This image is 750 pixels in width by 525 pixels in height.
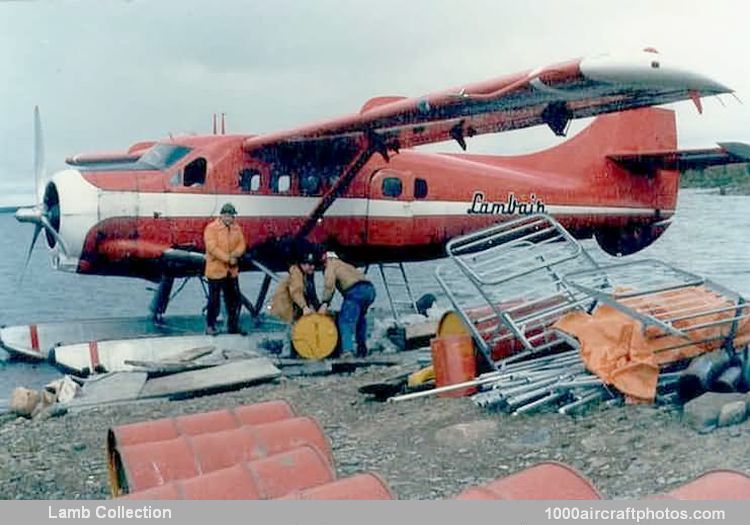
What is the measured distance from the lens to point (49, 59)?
279 cm

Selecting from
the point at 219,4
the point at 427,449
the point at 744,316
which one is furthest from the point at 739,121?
the point at 219,4

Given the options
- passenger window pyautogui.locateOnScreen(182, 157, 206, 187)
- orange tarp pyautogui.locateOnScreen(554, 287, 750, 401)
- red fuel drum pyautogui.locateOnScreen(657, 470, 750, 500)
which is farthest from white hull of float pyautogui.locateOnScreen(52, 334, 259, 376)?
red fuel drum pyautogui.locateOnScreen(657, 470, 750, 500)

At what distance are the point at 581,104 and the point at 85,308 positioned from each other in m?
7.30

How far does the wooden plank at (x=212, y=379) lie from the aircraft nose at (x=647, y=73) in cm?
179

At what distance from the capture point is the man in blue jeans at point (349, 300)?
13.2 ft

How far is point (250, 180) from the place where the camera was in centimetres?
459

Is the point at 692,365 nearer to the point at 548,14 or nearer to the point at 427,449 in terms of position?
the point at 427,449

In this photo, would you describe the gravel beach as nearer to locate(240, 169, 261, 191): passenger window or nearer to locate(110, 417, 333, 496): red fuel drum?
locate(110, 417, 333, 496): red fuel drum

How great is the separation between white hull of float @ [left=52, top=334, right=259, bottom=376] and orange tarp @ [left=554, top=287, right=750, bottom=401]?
6.13 ft

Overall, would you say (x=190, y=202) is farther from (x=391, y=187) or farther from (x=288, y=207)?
(x=391, y=187)

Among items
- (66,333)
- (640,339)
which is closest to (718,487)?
(640,339)

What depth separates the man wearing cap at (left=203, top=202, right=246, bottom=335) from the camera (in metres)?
4.24

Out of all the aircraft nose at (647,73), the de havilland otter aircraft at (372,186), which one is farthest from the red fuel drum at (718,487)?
the de havilland otter aircraft at (372,186)

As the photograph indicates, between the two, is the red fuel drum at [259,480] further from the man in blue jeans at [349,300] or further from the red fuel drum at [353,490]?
the man in blue jeans at [349,300]
